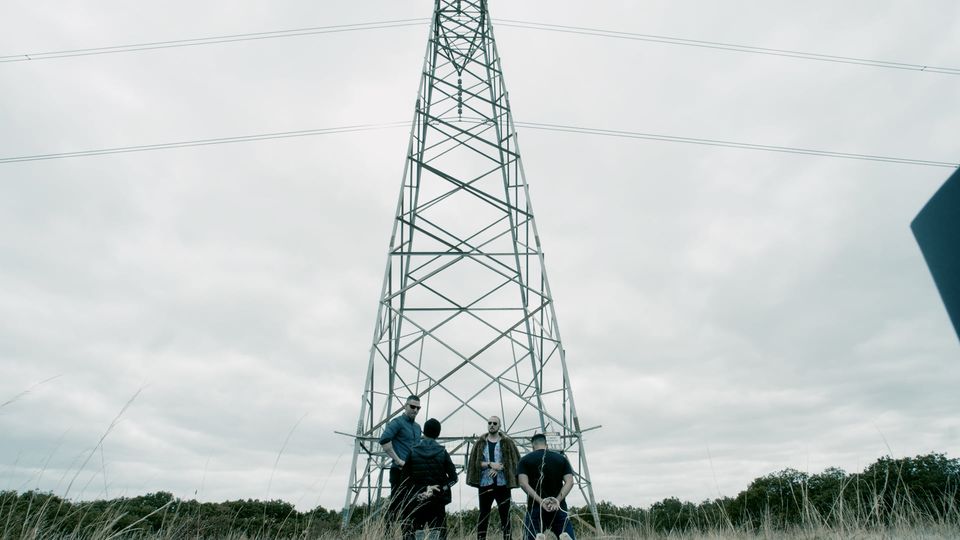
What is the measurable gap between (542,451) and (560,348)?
116 inches

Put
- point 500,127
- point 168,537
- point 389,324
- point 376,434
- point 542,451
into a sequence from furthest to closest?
1. point 500,127
2. point 389,324
3. point 376,434
4. point 542,451
5. point 168,537

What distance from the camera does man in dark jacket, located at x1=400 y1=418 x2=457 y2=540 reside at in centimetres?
700

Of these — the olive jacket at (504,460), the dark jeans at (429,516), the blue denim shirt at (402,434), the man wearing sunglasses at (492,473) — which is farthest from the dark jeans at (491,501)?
the blue denim shirt at (402,434)

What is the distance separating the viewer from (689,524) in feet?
28.1

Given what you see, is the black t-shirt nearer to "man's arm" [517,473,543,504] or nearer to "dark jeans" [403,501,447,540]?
"man's arm" [517,473,543,504]

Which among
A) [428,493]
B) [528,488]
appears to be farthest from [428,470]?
[528,488]

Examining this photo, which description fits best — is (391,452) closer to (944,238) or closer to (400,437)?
(400,437)

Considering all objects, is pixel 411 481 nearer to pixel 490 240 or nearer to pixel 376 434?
pixel 376 434

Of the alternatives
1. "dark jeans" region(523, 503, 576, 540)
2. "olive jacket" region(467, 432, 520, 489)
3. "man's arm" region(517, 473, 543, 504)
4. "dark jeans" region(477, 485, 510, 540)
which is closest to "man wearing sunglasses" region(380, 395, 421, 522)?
"olive jacket" region(467, 432, 520, 489)

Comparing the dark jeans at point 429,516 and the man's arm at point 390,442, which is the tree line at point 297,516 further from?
the man's arm at point 390,442

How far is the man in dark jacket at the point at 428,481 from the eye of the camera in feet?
23.0

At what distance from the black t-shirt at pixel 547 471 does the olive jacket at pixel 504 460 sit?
770 millimetres

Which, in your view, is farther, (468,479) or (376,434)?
(376,434)

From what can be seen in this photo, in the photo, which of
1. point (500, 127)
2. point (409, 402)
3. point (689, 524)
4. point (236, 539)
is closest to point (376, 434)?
point (409, 402)
